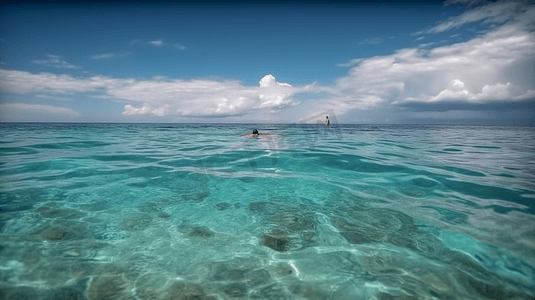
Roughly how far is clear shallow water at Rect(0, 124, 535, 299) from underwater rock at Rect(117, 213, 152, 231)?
0.05m

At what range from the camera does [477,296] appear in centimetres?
327

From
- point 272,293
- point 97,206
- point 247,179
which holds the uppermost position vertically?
point 247,179

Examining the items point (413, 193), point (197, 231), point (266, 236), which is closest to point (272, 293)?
point (266, 236)

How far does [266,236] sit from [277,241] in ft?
1.06

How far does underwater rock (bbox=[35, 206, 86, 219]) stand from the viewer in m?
5.72

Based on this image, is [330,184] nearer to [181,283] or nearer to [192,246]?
[192,246]

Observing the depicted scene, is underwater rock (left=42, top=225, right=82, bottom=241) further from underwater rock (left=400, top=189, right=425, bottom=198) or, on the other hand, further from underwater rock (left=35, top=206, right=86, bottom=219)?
underwater rock (left=400, top=189, right=425, bottom=198)

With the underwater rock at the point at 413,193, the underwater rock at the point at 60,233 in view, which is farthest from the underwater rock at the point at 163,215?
the underwater rock at the point at 413,193

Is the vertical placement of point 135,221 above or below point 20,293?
above

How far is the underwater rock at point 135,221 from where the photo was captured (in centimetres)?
532

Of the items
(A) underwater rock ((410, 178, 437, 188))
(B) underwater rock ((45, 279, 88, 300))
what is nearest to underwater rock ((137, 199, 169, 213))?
(B) underwater rock ((45, 279, 88, 300))

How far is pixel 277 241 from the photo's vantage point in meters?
4.82

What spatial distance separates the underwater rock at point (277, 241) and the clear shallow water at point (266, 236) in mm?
36

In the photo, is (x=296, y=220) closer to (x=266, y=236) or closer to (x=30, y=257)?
(x=266, y=236)
